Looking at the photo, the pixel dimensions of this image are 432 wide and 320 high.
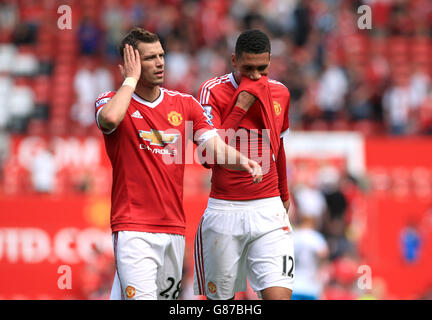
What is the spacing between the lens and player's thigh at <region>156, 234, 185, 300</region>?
6.05m

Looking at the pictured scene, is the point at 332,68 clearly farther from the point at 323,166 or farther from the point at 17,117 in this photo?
the point at 17,117

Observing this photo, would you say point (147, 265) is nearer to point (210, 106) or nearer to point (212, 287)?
point (212, 287)

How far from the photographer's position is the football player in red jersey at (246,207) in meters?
6.42

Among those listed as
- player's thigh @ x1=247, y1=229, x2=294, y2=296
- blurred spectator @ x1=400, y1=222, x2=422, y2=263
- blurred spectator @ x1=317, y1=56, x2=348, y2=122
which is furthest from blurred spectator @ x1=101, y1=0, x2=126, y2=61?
player's thigh @ x1=247, y1=229, x2=294, y2=296

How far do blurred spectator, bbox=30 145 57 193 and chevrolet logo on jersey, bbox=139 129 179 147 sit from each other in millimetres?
8845

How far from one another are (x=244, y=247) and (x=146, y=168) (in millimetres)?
1203

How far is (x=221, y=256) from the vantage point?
6605mm

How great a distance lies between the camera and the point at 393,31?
20.7 m

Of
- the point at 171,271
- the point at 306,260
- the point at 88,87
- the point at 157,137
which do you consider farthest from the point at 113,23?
the point at 171,271

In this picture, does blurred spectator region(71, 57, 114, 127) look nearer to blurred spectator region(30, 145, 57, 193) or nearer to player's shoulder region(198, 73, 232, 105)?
blurred spectator region(30, 145, 57, 193)

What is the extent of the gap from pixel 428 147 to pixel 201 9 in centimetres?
710
